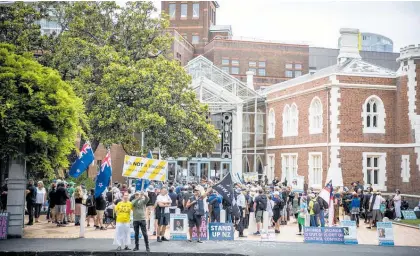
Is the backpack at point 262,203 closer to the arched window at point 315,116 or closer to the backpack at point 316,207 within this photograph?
the backpack at point 316,207

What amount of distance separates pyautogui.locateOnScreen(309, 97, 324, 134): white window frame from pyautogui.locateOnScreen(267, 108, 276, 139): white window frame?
5500 mm

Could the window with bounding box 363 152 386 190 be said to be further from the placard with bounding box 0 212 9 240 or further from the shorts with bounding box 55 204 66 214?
the placard with bounding box 0 212 9 240

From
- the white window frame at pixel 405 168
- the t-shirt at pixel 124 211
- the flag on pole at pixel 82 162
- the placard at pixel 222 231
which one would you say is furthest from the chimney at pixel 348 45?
the t-shirt at pixel 124 211

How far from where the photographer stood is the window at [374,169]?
1104 inches

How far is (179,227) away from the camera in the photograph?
56.4ft

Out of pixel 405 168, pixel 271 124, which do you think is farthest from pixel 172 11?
pixel 405 168

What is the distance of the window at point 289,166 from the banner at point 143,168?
16.4 metres

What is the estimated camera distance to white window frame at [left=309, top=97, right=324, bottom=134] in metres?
29.7

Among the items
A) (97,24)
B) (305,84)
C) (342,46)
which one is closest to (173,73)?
(97,24)

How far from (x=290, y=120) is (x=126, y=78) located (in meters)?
12.9

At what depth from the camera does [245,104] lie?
126 ft

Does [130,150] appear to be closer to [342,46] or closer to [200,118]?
[200,118]

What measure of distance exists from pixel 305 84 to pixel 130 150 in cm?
1157

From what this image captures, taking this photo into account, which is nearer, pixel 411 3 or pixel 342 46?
pixel 411 3
